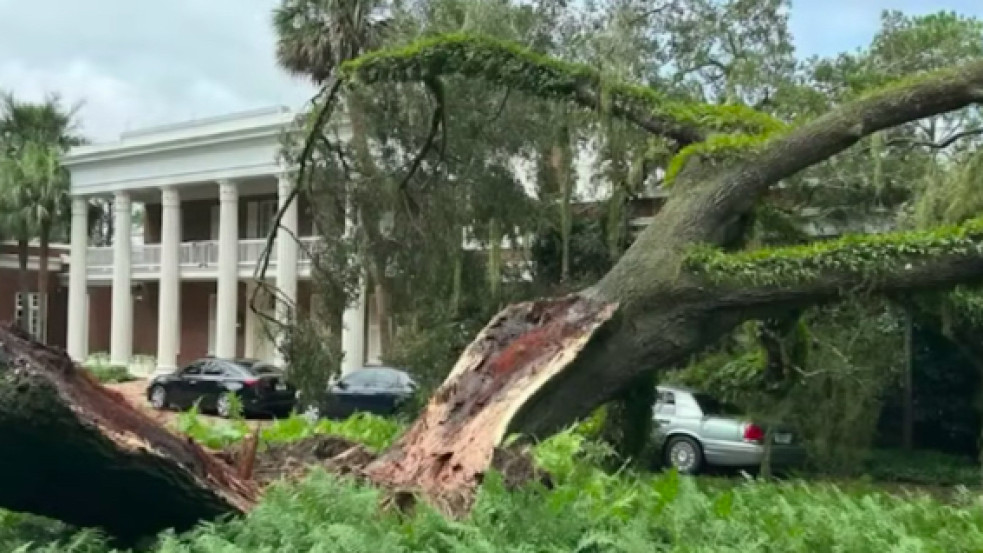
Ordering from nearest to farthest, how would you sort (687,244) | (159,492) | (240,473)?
(159,492)
(240,473)
(687,244)

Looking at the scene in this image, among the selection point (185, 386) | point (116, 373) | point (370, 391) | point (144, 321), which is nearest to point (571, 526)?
point (370, 391)

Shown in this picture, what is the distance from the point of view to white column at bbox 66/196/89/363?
3719 centimetres

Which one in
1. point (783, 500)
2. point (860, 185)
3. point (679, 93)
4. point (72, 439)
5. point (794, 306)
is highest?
point (679, 93)

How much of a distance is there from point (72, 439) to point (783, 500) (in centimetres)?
388

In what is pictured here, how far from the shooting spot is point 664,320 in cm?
834

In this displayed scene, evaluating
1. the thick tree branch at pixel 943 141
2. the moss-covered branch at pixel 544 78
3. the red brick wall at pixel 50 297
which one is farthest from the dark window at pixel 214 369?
the moss-covered branch at pixel 544 78

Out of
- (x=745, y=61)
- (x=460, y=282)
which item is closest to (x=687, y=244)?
(x=460, y=282)

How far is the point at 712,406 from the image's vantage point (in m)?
18.6

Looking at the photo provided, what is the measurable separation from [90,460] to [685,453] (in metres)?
14.5

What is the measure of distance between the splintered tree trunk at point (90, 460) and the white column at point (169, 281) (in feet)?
94.0

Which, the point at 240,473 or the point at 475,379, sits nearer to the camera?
the point at 240,473

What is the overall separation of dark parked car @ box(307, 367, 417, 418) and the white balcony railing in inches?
311

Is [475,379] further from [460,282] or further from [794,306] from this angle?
[460,282]

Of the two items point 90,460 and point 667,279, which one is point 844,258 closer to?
point 667,279
